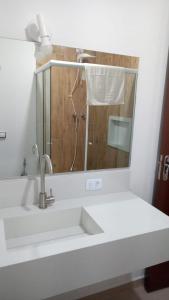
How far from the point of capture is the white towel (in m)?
1.55

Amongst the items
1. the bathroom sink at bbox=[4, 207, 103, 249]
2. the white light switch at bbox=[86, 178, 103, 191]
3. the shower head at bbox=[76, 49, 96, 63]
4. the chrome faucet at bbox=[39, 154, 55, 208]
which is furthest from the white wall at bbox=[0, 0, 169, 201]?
the chrome faucet at bbox=[39, 154, 55, 208]

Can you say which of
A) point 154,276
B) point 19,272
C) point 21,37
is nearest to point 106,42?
point 21,37

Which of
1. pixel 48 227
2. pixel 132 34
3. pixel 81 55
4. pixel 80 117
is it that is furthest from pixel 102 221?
pixel 132 34

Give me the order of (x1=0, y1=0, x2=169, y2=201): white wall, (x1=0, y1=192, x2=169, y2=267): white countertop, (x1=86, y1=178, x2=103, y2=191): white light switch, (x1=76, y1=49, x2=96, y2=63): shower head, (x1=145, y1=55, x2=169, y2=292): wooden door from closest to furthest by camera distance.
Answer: (x1=0, y1=192, x2=169, y2=267): white countertop
(x1=0, y1=0, x2=169, y2=201): white wall
(x1=76, y1=49, x2=96, y2=63): shower head
(x1=86, y1=178, x2=103, y2=191): white light switch
(x1=145, y1=55, x2=169, y2=292): wooden door

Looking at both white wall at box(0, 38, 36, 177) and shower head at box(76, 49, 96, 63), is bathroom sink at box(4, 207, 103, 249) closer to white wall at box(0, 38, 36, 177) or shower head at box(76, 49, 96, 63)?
white wall at box(0, 38, 36, 177)

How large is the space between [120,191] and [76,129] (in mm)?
591

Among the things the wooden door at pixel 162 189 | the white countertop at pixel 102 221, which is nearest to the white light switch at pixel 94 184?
the white countertop at pixel 102 221

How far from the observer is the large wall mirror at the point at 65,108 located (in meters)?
1.37

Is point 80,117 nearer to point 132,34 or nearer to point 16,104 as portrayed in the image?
point 16,104

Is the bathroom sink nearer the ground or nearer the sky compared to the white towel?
nearer the ground

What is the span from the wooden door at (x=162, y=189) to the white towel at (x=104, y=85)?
0.39 m

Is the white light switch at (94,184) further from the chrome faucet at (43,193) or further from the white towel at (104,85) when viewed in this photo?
the white towel at (104,85)

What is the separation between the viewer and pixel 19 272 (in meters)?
0.96

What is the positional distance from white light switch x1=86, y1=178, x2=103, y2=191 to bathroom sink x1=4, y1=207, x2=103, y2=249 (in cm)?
20
